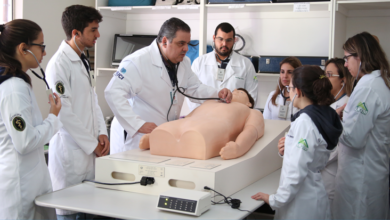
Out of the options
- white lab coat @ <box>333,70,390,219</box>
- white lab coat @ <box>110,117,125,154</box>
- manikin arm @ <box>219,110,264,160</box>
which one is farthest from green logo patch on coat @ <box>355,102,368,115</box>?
white lab coat @ <box>110,117,125,154</box>

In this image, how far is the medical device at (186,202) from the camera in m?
1.31

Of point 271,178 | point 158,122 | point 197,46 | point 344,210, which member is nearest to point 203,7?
point 197,46

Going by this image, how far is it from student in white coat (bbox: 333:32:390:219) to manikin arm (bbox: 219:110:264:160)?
0.44m

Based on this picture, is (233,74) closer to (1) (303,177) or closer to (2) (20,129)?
(1) (303,177)

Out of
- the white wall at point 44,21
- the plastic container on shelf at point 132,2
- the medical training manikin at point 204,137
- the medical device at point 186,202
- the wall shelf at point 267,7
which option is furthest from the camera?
the plastic container on shelf at point 132,2

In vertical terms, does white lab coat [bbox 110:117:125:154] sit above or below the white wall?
below

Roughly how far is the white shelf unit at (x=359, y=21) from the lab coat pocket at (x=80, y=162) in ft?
6.96

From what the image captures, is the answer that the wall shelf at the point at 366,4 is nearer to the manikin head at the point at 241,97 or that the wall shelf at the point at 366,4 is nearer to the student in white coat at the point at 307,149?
the manikin head at the point at 241,97

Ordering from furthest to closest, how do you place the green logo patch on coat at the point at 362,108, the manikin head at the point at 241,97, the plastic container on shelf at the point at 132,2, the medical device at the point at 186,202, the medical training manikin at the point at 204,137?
the plastic container on shelf at the point at 132,2 < the manikin head at the point at 241,97 < the green logo patch on coat at the point at 362,108 < the medical training manikin at the point at 204,137 < the medical device at the point at 186,202

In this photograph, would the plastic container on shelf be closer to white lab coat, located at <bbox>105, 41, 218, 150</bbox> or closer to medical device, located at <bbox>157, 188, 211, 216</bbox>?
white lab coat, located at <bbox>105, 41, 218, 150</bbox>

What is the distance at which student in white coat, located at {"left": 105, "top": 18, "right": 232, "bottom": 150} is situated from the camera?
6.53ft

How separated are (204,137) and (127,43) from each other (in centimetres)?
249

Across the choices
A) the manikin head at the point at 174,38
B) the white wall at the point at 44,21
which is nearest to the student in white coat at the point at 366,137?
the manikin head at the point at 174,38

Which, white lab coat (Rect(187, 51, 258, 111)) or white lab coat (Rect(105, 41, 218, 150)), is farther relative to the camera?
white lab coat (Rect(187, 51, 258, 111))
